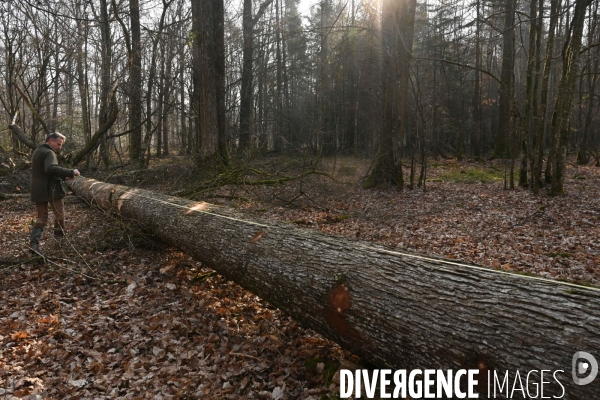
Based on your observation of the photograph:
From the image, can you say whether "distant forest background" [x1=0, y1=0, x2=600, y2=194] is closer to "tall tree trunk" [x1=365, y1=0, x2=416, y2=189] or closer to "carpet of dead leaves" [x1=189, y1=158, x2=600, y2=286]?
"tall tree trunk" [x1=365, y1=0, x2=416, y2=189]

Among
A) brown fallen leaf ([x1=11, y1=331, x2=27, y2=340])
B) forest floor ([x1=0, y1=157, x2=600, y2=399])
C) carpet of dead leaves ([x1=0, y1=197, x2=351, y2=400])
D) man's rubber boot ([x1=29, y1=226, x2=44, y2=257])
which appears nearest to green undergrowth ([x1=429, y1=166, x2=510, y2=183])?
forest floor ([x1=0, y1=157, x2=600, y2=399])

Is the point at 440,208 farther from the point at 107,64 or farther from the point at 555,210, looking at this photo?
the point at 107,64

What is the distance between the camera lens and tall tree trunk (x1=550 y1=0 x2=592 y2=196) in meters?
8.48

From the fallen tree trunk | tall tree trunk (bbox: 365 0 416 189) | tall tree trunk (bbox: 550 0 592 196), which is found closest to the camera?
the fallen tree trunk

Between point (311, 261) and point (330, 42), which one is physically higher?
point (330, 42)

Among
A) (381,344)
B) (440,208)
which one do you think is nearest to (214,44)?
(440,208)

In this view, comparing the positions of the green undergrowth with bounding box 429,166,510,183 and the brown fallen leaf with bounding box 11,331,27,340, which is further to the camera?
the green undergrowth with bounding box 429,166,510,183

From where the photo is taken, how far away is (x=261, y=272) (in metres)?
3.73

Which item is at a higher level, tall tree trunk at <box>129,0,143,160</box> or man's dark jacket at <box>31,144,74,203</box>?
tall tree trunk at <box>129,0,143,160</box>

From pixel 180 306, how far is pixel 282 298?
1.68 metres

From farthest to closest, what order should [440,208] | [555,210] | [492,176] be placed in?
1. [492,176]
2. [440,208]
3. [555,210]

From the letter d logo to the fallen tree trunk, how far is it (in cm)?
2

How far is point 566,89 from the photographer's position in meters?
8.72

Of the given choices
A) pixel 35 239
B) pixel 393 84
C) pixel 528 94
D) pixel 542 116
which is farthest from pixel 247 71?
pixel 35 239
